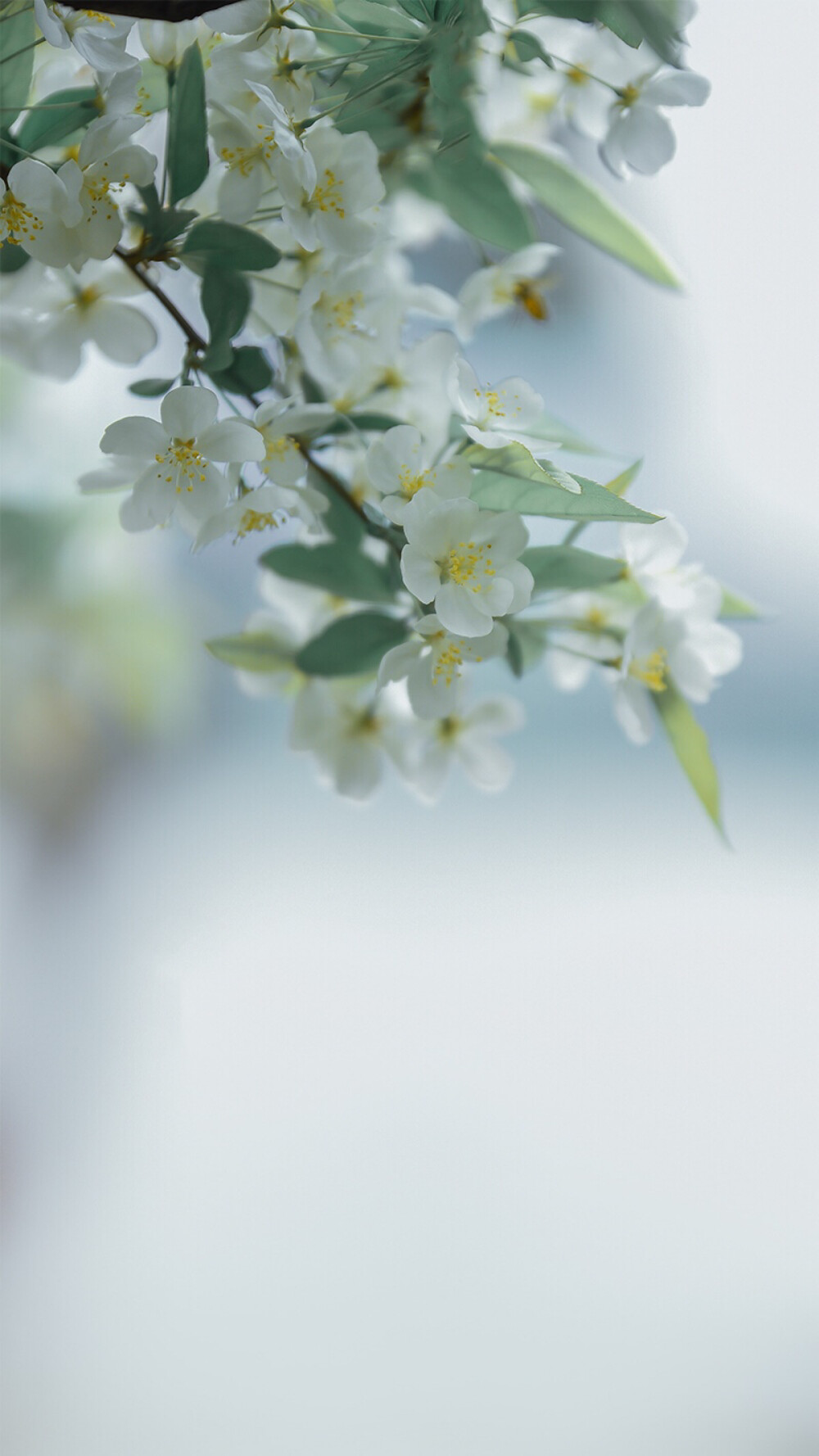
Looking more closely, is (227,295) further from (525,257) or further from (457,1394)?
(457,1394)

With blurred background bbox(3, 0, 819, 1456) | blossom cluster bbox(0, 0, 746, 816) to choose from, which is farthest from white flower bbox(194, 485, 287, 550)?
blurred background bbox(3, 0, 819, 1456)

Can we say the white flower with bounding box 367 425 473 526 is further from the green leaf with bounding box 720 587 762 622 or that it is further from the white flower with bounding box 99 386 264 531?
the green leaf with bounding box 720 587 762 622

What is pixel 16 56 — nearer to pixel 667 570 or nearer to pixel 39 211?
pixel 39 211

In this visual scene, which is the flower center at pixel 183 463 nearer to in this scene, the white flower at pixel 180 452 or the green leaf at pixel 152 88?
the white flower at pixel 180 452

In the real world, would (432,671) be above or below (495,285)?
below

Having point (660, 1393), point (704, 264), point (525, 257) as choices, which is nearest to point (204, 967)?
point (660, 1393)

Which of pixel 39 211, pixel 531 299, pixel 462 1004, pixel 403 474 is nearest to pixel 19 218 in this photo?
pixel 39 211
